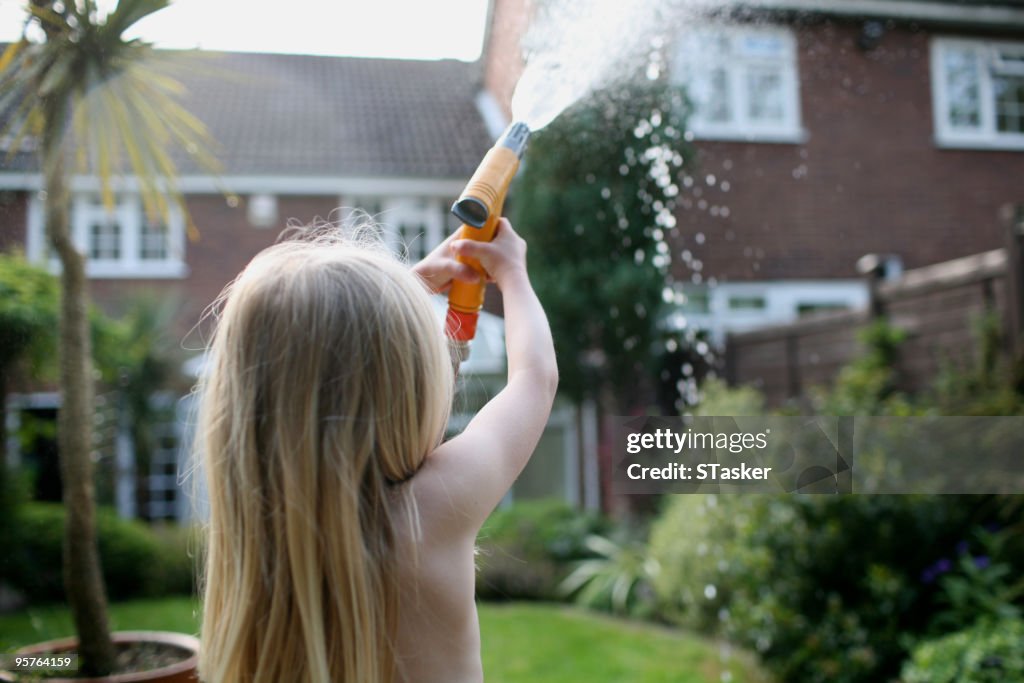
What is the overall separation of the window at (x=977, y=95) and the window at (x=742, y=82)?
0.50 meters

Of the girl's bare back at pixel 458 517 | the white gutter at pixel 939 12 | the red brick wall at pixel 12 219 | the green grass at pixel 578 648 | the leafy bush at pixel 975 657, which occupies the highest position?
the white gutter at pixel 939 12

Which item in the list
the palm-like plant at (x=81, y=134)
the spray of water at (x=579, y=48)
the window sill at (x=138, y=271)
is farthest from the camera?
the window sill at (x=138, y=271)

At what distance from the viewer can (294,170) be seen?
233 cm

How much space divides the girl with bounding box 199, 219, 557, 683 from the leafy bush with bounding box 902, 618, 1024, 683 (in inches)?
64.3

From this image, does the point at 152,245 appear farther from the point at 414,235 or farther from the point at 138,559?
the point at 138,559

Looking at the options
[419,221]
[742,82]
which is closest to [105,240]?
[419,221]

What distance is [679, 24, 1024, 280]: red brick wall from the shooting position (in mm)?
2396

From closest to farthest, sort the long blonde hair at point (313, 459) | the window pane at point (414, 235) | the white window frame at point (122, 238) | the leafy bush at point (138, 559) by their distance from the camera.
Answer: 1. the long blonde hair at point (313, 459)
2. the white window frame at point (122, 238)
3. the window pane at point (414, 235)
4. the leafy bush at point (138, 559)

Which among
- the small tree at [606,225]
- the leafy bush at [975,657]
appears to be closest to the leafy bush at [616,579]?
the small tree at [606,225]

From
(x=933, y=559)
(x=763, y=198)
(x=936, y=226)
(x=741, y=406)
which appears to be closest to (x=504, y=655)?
(x=741, y=406)

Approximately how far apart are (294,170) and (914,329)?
242 cm

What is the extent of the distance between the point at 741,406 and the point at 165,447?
3.17 meters

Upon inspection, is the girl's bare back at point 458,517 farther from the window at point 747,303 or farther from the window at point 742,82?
the window at point 747,303

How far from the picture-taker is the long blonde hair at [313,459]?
2.56 feet
